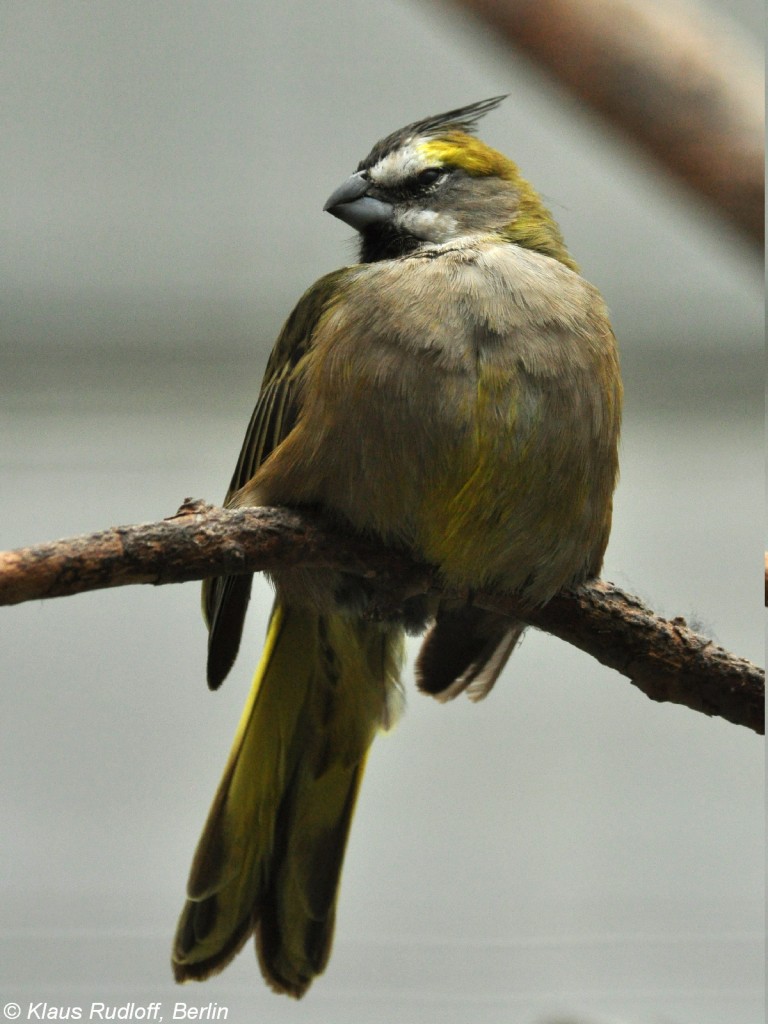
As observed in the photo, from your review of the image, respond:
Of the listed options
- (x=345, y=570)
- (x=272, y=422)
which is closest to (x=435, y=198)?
(x=272, y=422)

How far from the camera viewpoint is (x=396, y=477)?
1.22 m

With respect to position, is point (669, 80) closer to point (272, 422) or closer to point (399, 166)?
point (399, 166)

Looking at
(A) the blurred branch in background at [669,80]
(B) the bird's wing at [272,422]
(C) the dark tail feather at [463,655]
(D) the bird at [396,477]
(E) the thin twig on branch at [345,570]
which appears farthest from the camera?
(A) the blurred branch in background at [669,80]

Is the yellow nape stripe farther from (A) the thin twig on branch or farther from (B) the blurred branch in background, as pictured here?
(A) the thin twig on branch

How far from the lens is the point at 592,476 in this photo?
4.25 feet

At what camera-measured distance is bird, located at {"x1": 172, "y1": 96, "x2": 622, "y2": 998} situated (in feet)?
4.02

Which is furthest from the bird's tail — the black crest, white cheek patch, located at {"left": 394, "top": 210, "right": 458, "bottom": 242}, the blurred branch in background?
the blurred branch in background

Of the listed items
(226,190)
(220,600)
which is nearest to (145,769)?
(220,600)

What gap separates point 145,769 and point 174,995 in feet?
1.97

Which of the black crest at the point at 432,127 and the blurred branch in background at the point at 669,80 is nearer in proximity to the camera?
the black crest at the point at 432,127

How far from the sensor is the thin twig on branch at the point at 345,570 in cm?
94

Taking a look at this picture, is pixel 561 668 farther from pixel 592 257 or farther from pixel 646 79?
pixel 646 79

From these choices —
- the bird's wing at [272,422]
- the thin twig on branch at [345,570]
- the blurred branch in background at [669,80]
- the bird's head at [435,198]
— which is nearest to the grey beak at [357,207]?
the bird's head at [435,198]

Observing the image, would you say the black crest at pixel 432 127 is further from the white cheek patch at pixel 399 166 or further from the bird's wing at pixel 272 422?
the bird's wing at pixel 272 422
